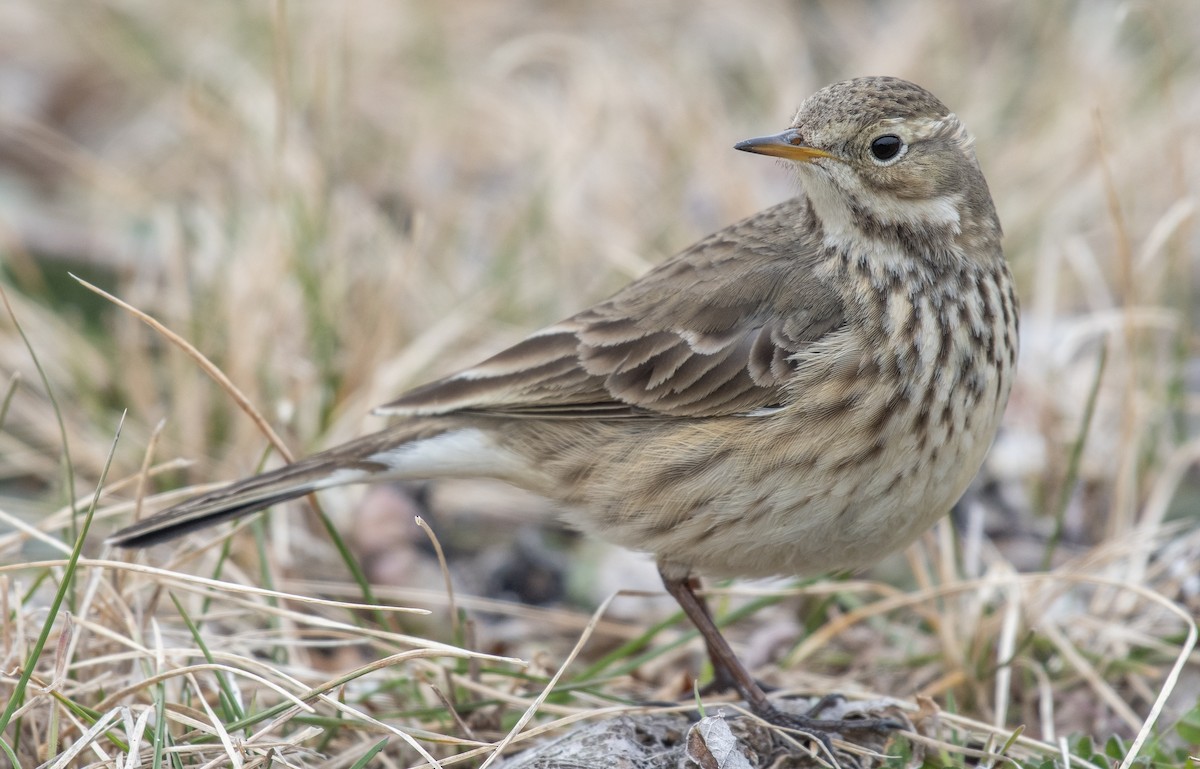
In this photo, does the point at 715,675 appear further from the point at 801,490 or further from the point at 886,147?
the point at 886,147

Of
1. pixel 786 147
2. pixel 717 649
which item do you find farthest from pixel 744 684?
pixel 786 147

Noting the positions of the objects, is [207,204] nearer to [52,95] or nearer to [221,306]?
[221,306]

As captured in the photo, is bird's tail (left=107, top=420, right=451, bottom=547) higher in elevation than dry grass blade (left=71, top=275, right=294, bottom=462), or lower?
lower

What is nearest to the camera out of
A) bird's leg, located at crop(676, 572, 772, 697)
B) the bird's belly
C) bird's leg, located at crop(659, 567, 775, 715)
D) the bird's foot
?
the bird's foot

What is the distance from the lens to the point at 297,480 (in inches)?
162

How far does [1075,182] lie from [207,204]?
4394 mm

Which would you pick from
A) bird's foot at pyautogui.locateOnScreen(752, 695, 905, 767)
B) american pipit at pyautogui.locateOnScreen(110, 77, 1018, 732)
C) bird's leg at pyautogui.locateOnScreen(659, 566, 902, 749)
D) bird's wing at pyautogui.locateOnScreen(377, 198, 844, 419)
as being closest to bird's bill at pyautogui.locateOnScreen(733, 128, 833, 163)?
american pipit at pyautogui.locateOnScreen(110, 77, 1018, 732)

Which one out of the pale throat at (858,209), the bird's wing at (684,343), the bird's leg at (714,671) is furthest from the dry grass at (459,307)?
the pale throat at (858,209)

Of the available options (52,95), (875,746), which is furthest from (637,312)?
(52,95)

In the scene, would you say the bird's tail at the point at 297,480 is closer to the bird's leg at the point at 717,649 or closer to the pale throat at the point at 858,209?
the bird's leg at the point at 717,649

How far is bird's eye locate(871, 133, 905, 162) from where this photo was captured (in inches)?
157

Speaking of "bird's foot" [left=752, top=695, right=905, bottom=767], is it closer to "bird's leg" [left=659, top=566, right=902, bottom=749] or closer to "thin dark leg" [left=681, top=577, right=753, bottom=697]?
"bird's leg" [left=659, top=566, right=902, bottom=749]

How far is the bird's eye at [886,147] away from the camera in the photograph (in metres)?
3.98

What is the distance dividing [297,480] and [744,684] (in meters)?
1.36
